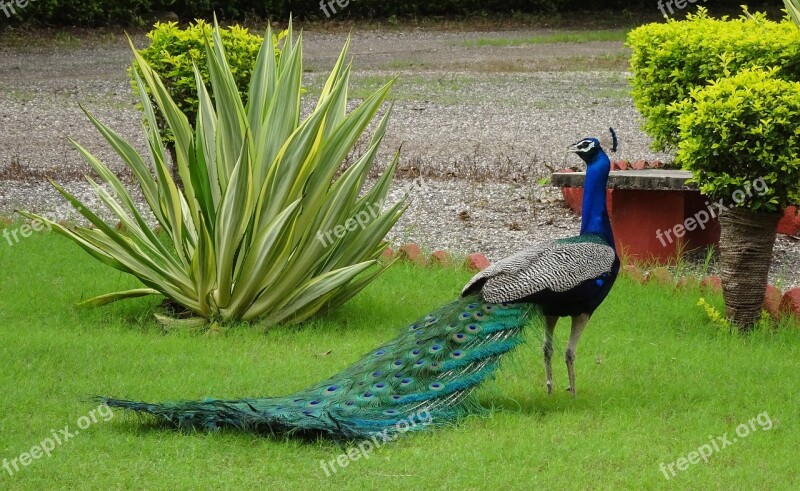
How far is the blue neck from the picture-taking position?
5.59 m

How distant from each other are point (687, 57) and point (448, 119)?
5632 mm

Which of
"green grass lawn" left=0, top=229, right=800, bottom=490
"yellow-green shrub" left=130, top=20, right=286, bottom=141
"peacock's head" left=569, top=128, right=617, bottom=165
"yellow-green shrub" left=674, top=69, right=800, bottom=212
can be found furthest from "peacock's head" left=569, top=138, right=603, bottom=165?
"yellow-green shrub" left=130, top=20, right=286, bottom=141

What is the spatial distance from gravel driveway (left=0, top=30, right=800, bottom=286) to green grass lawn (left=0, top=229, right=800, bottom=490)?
1.23 meters

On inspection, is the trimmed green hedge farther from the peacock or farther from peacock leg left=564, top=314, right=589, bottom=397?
peacock leg left=564, top=314, right=589, bottom=397

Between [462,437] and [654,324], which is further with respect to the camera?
[654,324]

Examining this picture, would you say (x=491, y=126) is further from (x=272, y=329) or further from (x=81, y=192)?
(x=272, y=329)

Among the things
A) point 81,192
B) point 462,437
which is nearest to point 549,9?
point 81,192

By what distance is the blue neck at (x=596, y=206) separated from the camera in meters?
5.59

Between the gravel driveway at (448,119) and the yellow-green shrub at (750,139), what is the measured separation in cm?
156

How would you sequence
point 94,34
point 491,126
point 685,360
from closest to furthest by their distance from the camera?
1. point 685,360
2. point 491,126
3. point 94,34

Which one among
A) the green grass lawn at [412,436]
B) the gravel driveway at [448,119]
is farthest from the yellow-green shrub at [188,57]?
the green grass lawn at [412,436]

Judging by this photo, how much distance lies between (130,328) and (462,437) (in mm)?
2621

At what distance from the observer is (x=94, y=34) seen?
19.0 meters

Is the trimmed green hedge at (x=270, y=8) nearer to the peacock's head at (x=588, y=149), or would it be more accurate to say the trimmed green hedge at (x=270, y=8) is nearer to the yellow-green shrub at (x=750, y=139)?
→ the yellow-green shrub at (x=750, y=139)
